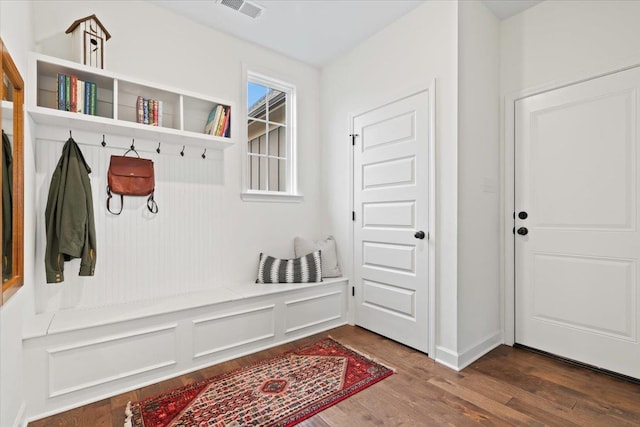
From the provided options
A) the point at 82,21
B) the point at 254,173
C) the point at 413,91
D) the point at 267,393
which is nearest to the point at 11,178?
the point at 82,21

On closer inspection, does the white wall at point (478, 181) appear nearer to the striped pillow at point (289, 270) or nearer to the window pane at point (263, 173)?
the striped pillow at point (289, 270)

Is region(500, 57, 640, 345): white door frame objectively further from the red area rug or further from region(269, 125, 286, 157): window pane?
region(269, 125, 286, 157): window pane

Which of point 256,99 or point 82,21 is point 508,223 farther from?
point 82,21

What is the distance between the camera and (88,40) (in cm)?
212

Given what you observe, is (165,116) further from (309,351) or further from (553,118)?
(553,118)

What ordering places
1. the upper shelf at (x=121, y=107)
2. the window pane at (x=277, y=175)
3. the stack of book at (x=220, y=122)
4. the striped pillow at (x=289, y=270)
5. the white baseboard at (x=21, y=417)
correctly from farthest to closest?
the window pane at (x=277, y=175)
the striped pillow at (x=289, y=270)
the stack of book at (x=220, y=122)
the upper shelf at (x=121, y=107)
the white baseboard at (x=21, y=417)

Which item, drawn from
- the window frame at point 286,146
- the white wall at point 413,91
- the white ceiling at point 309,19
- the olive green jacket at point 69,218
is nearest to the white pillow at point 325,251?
the white wall at point 413,91

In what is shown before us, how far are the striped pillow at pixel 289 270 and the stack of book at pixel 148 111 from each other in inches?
58.5

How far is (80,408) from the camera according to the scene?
1.83 metres

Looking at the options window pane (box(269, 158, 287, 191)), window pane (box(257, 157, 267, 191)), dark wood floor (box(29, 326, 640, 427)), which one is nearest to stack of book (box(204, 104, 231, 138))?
window pane (box(257, 157, 267, 191))

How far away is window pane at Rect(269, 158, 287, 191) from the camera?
338 cm

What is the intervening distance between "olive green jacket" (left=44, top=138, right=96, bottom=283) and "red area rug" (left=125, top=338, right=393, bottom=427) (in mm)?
1004

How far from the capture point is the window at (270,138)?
3.22 metres

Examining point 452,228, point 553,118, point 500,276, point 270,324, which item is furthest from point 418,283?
point 553,118
